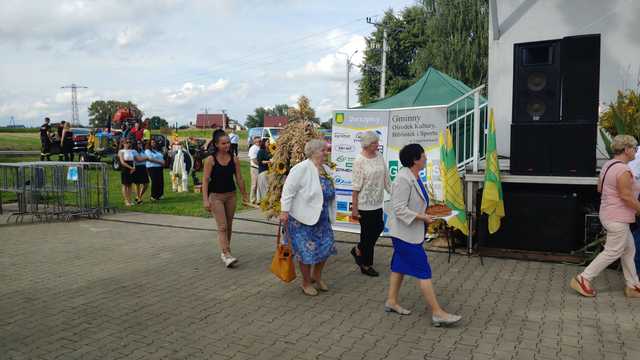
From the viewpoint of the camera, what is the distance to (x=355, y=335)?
4.79 m

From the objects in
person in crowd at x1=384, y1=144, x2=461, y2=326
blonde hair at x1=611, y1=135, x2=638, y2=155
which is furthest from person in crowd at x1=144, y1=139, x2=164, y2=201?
blonde hair at x1=611, y1=135, x2=638, y2=155

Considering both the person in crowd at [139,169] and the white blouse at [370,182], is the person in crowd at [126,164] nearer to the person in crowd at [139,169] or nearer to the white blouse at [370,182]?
the person in crowd at [139,169]

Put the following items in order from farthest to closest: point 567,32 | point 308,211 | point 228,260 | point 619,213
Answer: point 567,32 → point 228,260 → point 308,211 → point 619,213

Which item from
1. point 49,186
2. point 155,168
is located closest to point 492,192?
point 49,186

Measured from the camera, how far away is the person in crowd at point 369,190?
662 cm

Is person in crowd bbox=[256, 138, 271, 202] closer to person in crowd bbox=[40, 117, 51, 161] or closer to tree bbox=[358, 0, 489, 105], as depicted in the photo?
person in crowd bbox=[40, 117, 51, 161]

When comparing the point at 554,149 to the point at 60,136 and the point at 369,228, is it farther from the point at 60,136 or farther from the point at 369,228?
the point at 60,136

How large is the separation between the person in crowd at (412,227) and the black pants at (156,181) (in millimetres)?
10231

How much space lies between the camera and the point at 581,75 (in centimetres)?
716

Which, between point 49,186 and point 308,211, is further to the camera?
point 49,186

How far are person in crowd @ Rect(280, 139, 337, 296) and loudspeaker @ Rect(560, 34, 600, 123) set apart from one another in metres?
3.52

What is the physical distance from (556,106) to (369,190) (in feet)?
9.32

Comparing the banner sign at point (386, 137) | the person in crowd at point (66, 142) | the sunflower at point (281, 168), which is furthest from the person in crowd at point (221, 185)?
the person in crowd at point (66, 142)

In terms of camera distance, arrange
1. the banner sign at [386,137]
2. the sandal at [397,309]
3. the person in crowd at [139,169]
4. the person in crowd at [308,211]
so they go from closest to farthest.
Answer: the sandal at [397,309]
the person in crowd at [308,211]
the banner sign at [386,137]
the person in crowd at [139,169]
